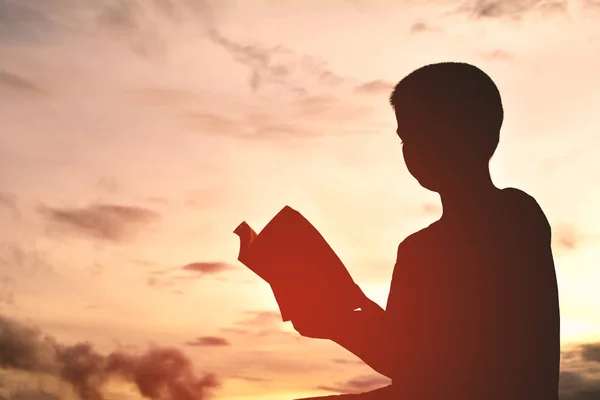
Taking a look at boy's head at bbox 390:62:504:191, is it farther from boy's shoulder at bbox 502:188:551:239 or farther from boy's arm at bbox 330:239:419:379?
boy's arm at bbox 330:239:419:379

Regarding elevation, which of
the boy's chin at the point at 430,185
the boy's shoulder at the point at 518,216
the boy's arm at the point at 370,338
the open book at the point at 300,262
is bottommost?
the boy's arm at the point at 370,338

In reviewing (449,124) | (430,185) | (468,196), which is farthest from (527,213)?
(449,124)

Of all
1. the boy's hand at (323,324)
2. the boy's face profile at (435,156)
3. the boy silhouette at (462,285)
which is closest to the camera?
the boy silhouette at (462,285)

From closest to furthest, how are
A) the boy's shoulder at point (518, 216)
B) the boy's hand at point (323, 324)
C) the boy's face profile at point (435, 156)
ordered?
the boy's hand at point (323, 324)
the boy's shoulder at point (518, 216)
the boy's face profile at point (435, 156)

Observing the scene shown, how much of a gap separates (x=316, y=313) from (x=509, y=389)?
4.78 feet

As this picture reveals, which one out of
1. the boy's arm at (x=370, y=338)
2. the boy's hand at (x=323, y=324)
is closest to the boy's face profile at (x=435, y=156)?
the boy's arm at (x=370, y=338)

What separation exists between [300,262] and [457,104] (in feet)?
5.62

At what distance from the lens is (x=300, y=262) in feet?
19.1

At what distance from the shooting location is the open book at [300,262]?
5770mm

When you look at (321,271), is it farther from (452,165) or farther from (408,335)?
(452,165)

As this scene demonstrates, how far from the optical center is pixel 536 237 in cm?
596

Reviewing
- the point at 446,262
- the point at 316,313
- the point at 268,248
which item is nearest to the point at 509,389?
the point at 446,262

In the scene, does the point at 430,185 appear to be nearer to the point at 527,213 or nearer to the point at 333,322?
the point at 527,213

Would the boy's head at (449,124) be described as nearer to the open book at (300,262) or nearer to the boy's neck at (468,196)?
the boy's neck at (468,196)
